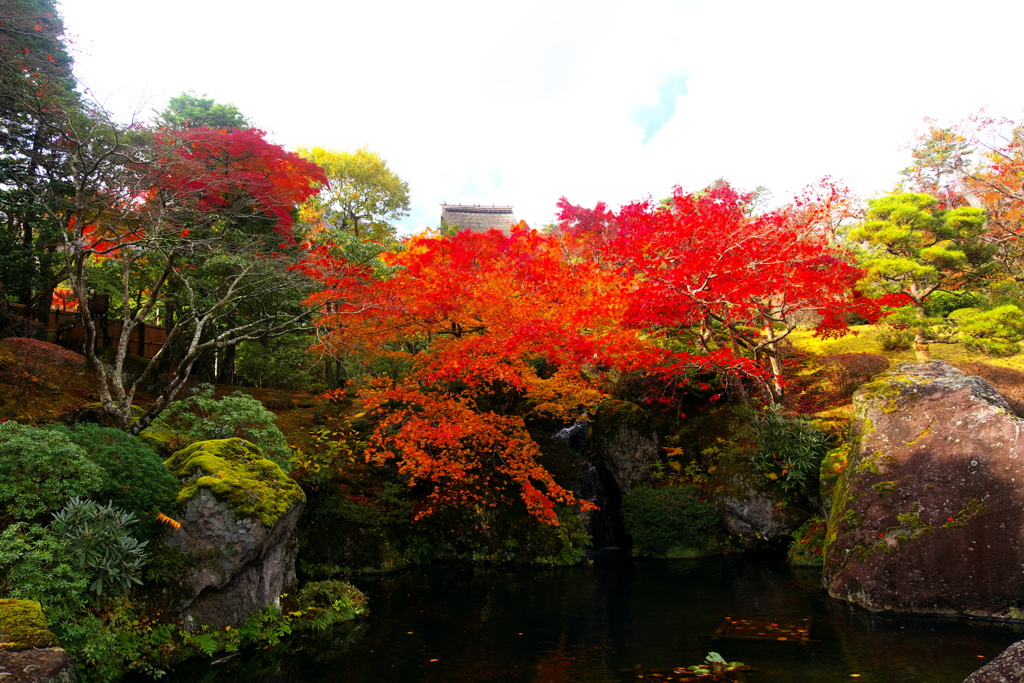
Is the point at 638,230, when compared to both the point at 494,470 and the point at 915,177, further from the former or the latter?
the point at 915,177

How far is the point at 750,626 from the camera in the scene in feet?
29.6

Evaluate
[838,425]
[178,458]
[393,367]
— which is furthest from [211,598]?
[838,425]

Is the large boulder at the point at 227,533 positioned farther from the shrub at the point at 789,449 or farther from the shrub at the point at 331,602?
the shrub at the point at 789,449

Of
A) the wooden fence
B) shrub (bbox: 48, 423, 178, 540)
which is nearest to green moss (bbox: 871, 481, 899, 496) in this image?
shrub (bbox: 48, 423, 178, 540)

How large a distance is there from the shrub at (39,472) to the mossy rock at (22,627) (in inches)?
53.2

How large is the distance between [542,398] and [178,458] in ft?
27.1

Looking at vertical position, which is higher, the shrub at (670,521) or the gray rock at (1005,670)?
the gray rock at (1005,670)

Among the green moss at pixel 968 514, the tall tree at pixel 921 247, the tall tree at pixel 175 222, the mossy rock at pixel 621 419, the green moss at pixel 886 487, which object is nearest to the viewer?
the green moss at pixel 968 514

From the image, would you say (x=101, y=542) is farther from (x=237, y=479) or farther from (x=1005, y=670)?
(x=1005, y=670)

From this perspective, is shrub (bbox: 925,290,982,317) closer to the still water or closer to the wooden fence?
the still water

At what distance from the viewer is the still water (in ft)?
24.5

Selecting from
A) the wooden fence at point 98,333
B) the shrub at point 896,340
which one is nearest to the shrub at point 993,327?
the shrub at point 896,340

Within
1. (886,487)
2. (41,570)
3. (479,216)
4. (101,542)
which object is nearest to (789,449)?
(886,487)

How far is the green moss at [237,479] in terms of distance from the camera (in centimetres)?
860
